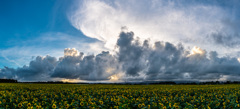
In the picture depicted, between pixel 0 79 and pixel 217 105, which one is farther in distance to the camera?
pixel 0 79

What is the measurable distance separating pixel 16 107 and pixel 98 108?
17.3ft

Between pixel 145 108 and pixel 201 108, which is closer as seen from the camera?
pixel 145 108

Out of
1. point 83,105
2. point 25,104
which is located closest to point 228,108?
point 83,105

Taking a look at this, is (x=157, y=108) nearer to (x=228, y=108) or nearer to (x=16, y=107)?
(x=228, y=108)

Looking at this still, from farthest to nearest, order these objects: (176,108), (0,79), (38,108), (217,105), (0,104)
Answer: (0,79) < (217,105) < (0,104) < (176,108) < (38,108)

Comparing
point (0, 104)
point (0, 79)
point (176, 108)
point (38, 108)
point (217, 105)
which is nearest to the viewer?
point (38, 108)

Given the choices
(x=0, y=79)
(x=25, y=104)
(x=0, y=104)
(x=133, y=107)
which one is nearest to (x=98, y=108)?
(x=133, y=107)

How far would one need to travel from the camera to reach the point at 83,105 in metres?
10.2

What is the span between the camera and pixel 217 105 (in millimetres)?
11734

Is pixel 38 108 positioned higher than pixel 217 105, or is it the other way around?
pixel 38 108

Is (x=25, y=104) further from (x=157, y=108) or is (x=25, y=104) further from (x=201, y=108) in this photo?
(x=201, y=108)

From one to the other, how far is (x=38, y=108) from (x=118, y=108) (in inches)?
176

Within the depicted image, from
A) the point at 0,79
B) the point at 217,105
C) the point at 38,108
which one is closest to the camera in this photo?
the point at 38,108

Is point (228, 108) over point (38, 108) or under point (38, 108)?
under
